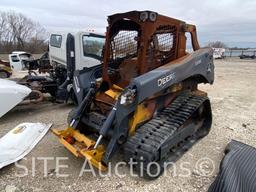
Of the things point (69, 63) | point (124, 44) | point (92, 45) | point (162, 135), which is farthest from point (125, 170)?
point (92, 45)

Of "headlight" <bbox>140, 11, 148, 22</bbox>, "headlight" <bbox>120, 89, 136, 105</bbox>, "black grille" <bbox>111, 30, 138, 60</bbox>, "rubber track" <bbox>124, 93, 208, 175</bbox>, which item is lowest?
"rubber track" <bbox>124, 93, 208, 175</bbox>

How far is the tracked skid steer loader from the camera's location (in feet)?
10.9

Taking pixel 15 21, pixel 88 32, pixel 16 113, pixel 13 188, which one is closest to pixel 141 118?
pixel 13 188

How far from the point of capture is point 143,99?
336 cm

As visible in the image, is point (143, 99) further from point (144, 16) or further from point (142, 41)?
point (144, 16)

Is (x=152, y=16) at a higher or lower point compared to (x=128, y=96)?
higher

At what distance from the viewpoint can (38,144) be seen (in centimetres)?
432

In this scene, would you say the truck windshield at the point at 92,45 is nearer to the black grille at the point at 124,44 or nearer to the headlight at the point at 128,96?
the black grille at the point at 124,44

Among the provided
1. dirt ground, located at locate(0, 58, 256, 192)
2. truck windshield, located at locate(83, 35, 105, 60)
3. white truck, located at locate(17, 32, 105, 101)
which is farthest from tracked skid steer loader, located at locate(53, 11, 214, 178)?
truck windshield, located at locate(83, 35, 105, 60)

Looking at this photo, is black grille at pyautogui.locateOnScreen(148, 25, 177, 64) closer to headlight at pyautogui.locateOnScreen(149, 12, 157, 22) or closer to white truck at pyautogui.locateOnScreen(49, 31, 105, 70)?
headlight at pyautogui.locateOnScreen(149, 12, 157, 22)

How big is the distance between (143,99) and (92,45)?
4484 mm

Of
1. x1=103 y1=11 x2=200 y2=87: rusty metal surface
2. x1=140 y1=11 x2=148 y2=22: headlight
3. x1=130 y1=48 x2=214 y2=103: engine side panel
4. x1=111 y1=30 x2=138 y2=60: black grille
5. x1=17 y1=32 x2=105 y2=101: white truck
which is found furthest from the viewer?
x1=17 y1=32 x2=105 y2=101: white truck

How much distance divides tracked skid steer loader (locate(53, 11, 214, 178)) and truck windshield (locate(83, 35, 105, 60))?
282cm

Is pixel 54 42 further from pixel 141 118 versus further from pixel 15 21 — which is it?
pixel 15 21
